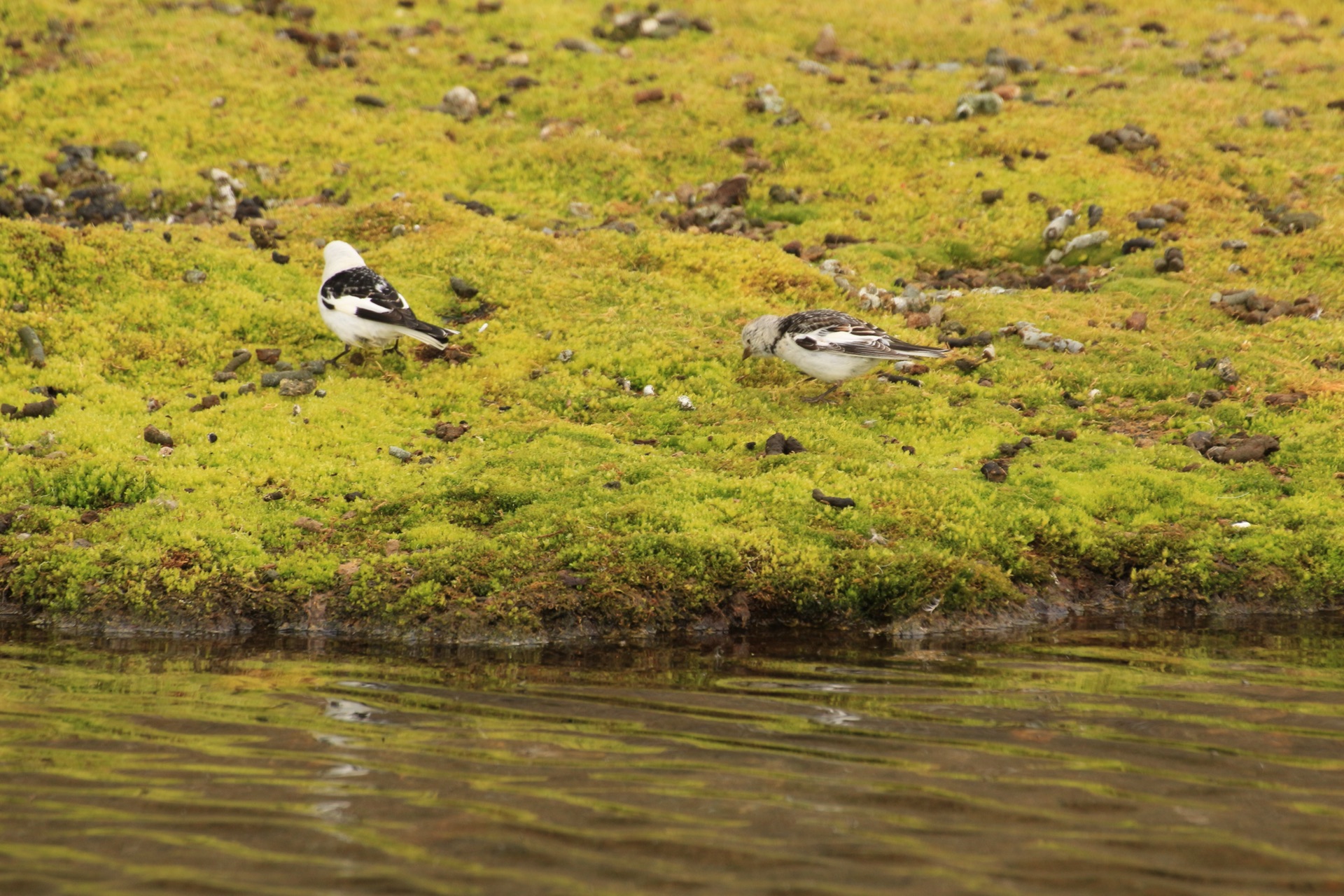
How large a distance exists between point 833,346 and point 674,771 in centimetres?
720

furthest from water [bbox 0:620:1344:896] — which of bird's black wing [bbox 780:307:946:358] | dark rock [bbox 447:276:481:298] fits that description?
dark rock [bbox 447:276:481:298]

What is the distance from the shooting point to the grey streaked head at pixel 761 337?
1406cm

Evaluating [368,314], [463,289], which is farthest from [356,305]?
[463,289]

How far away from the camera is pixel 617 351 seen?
14883 mm

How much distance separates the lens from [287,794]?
6.60m

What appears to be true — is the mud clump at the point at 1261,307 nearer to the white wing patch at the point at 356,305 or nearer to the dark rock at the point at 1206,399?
the dark rock at the point at 1206,399

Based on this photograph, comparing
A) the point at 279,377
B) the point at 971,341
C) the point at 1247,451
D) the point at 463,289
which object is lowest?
the point at 1247,451

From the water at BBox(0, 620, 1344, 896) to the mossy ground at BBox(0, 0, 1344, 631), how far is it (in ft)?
3.95

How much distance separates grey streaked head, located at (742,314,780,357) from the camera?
46.1 ft

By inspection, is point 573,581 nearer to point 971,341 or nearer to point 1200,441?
point 1200,441

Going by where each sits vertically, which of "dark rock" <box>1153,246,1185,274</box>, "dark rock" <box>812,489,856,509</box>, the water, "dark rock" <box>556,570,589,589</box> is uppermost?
"dark rock" <box>1153,246,1185,274</box>

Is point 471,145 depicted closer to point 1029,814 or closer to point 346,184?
point 346,184

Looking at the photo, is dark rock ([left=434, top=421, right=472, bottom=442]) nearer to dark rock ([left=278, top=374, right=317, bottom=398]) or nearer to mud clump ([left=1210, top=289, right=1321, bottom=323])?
dark rock ([left=278, top=374, right=317, bottom=398])

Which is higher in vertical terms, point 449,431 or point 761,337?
point 761,337
